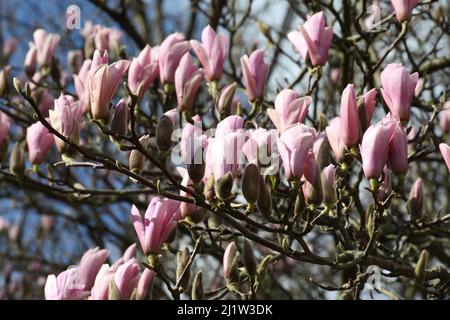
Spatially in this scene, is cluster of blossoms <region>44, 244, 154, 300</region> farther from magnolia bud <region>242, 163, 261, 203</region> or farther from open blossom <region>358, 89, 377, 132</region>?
open blossom <region>358, 89, 377, 132</region>

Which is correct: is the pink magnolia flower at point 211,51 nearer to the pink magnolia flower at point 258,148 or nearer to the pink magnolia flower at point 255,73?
the pink magnolia flower at point 255,73

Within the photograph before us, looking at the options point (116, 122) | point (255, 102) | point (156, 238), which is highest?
point (255, 102)

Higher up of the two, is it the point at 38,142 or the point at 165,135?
the point at 38,142

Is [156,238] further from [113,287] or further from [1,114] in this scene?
[1,114]

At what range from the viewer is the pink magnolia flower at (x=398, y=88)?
1.73m

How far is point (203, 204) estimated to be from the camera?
158 cm

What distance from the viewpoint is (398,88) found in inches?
68.3

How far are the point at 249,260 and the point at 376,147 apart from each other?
1.54 ft

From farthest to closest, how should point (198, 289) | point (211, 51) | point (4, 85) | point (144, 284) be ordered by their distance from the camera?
point (4, 85), point (211, 51), point (198, 289), point (144, 284)

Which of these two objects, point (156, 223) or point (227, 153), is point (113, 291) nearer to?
point (156, 223)

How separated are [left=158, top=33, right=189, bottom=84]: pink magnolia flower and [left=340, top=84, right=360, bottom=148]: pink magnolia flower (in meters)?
0.76

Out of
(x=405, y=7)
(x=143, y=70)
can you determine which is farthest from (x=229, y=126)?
(x=405, y=7)

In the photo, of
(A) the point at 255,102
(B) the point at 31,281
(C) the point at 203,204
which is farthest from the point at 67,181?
(B) the point at 31,281
